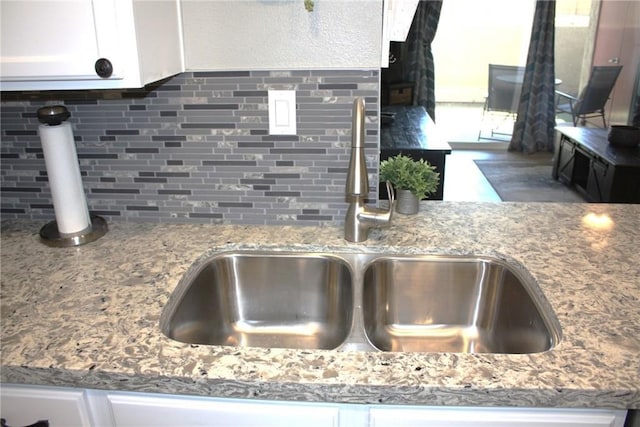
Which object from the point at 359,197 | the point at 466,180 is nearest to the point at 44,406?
the point at 359,197

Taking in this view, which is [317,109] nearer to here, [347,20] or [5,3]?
[347,20]

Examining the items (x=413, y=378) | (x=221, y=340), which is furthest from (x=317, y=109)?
(x=413, y=378)

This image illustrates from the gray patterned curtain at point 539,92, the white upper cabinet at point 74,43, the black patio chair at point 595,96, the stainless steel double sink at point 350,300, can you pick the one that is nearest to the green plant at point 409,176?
the stainless steel double sink at point 350,300

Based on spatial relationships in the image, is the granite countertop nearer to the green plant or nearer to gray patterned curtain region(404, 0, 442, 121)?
the green plant

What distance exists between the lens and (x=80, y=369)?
0.88 meters

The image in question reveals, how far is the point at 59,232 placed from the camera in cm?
134

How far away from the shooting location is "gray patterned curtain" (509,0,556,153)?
5395 millimetres

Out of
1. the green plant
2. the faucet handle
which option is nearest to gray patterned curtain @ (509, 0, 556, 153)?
the green plant

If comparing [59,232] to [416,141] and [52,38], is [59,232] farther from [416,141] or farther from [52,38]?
[416,141]

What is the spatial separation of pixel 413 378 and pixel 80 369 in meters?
0.55

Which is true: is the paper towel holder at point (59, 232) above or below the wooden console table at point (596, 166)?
above

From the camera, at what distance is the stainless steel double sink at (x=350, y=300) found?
123cm

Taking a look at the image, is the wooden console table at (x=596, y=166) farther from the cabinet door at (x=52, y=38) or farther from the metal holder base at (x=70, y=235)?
the cabinet door at (x=52, y=38)

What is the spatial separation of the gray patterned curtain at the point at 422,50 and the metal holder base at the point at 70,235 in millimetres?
4465
